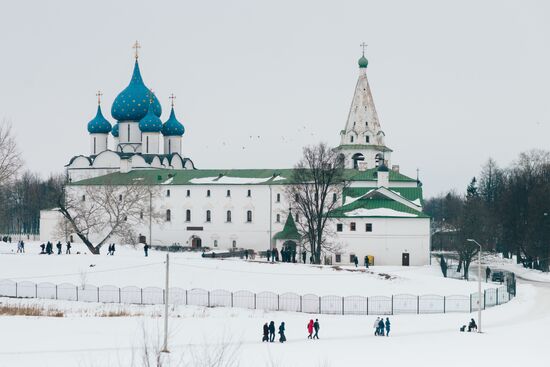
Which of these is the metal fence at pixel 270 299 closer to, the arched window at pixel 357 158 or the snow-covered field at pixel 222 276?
the snow-covered field at pixel 222 276

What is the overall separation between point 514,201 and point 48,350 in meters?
56.6

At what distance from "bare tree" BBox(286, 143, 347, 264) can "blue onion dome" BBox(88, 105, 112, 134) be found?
1037 inches

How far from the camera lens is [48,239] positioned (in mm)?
86938

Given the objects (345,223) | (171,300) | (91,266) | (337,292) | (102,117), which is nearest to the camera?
(171,300)

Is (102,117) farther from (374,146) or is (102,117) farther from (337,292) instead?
(337,292)

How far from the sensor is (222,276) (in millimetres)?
53656

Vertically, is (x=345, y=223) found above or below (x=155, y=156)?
below

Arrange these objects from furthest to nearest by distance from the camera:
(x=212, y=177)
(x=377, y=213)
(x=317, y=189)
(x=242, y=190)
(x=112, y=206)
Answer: (x=212, y=177)
(x=242, y=190)
(x=112, y=206)
(x=377, y=213)
(x=317, y=189)

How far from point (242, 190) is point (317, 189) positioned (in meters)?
15.6

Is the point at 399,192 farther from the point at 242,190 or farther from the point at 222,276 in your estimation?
the point at 222,276

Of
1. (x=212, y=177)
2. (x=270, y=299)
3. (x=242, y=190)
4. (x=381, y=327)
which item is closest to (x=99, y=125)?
(x=212, y=177)

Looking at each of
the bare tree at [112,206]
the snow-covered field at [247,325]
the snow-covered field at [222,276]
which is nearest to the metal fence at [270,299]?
the snow-covered field at [247,325]

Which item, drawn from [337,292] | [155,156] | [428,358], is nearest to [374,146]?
[155,156]

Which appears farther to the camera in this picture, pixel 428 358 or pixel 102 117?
pixel 102 117
